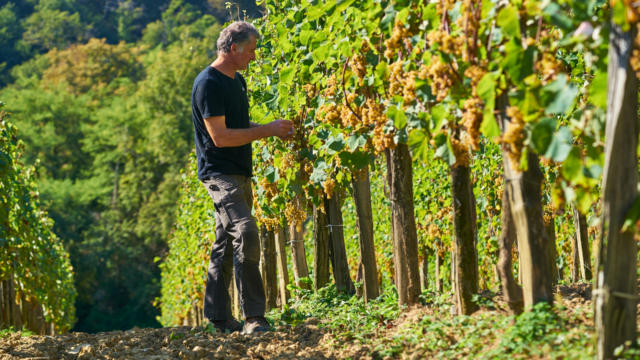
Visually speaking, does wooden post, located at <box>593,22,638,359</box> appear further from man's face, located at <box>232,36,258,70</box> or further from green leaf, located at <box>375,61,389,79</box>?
man's face, located at <box>232,36,258,70</box>

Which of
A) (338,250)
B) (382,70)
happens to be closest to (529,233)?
(382,70)

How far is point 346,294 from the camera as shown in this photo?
20.7 feet

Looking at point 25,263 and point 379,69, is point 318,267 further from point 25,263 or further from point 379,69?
point 25,263

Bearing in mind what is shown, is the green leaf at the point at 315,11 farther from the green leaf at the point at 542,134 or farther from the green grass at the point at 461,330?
the green leaf at the point at 542,134

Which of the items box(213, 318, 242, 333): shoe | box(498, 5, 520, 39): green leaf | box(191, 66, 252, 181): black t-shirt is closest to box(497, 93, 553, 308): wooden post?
box(498, 5, 520, 39): green leaf

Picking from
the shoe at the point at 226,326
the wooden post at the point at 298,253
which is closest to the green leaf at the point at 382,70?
the shoe at the point at 226,326

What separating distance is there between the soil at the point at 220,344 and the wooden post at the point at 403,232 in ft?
0.45

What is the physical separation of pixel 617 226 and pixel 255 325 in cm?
293

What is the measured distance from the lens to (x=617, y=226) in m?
2.64

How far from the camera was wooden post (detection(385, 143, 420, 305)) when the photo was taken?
4.50m

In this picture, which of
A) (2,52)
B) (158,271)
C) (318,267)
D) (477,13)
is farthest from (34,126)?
(477,13)

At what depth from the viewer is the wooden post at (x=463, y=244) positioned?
3752mm

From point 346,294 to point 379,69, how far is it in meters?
2.84

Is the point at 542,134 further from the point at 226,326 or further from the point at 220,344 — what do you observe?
the point at 226,326
